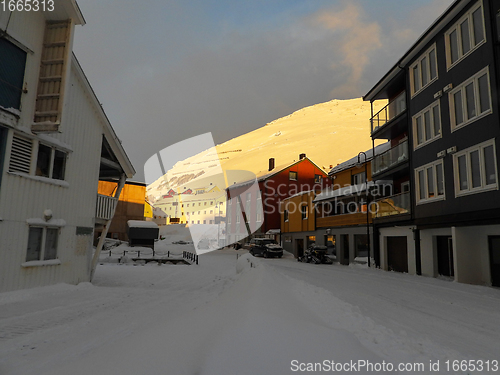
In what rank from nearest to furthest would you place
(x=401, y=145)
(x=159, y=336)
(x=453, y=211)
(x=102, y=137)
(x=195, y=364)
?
(x=195, y=364)
(x=159, y=336)
(x=102, y=137)
(x=453, y=211)
(x=401, y=145)

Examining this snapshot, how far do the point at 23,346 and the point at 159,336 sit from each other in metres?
2.83

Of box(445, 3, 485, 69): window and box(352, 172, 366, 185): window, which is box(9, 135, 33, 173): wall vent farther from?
box(352, 172, 366, 185): window

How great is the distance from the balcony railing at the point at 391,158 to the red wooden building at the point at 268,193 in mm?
21113

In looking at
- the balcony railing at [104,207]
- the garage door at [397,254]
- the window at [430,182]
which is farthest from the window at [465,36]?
the balcony railing at [104,207]

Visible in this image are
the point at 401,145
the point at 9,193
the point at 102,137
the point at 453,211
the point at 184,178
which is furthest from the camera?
the point at 184,178

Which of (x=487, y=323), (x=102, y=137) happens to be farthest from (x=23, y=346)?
(x=102, y=137)

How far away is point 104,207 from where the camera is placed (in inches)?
591

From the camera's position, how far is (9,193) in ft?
34.1

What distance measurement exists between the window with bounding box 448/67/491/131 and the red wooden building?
2935cm

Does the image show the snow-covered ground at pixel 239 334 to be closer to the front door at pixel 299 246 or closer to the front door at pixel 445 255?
the front door at pixel 445 255

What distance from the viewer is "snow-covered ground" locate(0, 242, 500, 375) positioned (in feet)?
13.3

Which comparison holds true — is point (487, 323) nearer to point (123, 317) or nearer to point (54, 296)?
point (123, 317)

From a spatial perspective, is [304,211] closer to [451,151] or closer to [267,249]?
[267,249]

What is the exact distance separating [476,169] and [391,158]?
8026 millimetres
